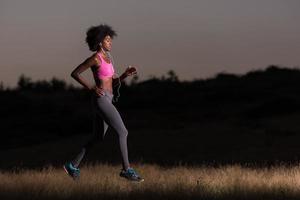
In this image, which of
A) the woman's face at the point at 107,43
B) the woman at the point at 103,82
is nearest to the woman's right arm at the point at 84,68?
the woman at the point at 103,82

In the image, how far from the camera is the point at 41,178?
13.2 m

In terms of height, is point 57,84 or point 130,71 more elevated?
point 57,84

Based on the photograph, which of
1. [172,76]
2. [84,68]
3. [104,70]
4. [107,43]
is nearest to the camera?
[84,68]

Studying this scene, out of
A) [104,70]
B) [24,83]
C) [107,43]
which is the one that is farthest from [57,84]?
[104,70]

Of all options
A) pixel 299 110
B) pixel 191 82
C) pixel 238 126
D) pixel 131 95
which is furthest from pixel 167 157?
pixel 191 82

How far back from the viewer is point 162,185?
39.7 feet

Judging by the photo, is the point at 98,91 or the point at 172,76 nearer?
the point at 98,91

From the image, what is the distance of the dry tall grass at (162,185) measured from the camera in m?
11.1

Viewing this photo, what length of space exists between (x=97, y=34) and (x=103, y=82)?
72 cm

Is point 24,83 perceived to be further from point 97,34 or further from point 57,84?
point 97,34

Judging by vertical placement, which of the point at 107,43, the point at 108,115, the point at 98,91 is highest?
the point at 107,43

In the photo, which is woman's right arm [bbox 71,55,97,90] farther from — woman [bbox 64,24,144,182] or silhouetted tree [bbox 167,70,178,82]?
silhouetted tree [bbox 167,70,178,82]

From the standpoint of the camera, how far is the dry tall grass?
1114cm

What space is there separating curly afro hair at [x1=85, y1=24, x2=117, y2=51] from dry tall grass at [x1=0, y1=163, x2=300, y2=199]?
6.60 feet
